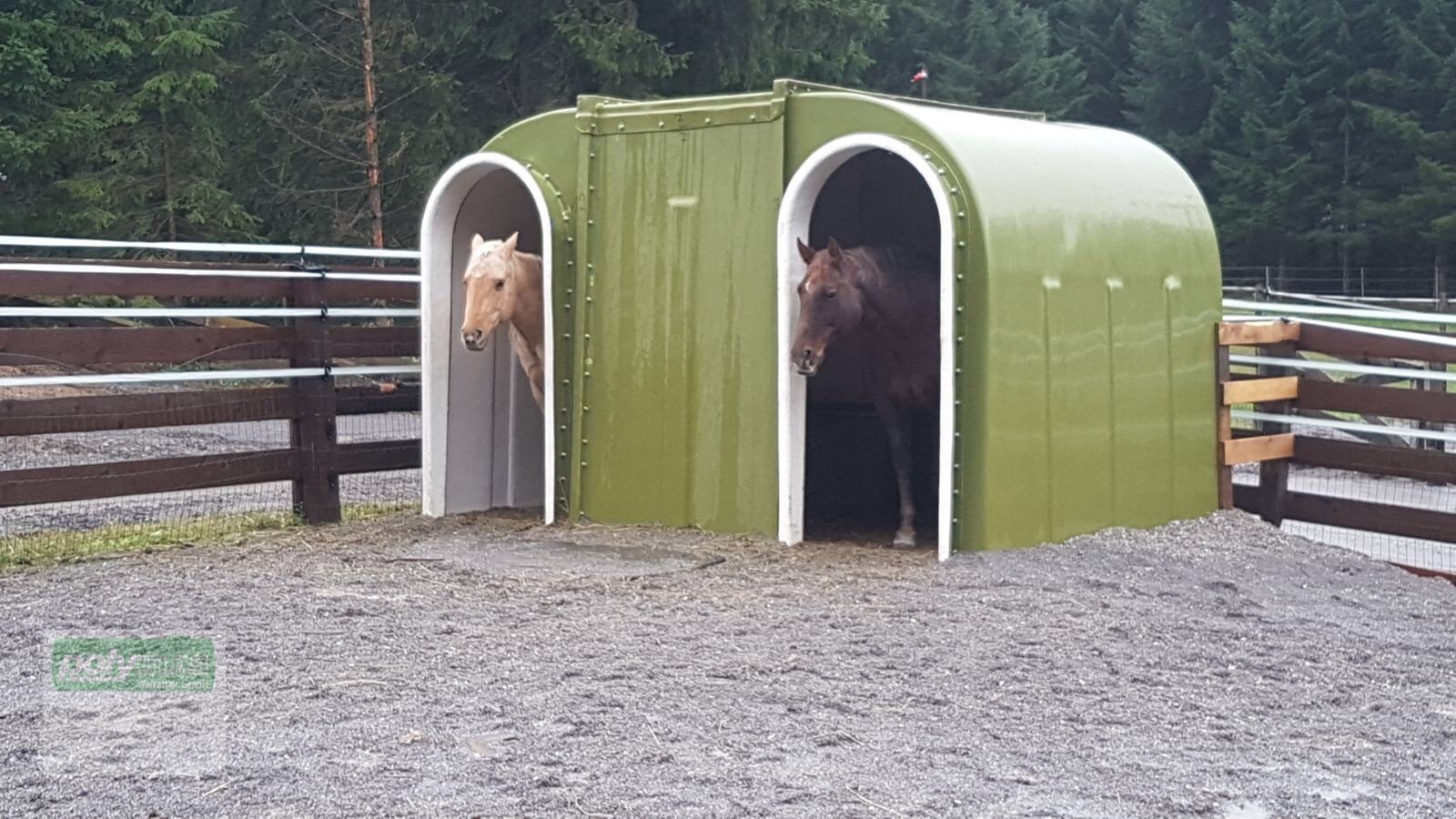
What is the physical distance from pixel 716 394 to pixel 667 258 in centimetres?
83

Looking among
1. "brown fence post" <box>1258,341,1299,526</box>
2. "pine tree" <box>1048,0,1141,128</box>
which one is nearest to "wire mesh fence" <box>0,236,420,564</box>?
"brown fence post" <box>1258,341,1299,526</box>

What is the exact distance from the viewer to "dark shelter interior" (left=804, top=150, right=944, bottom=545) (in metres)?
10.2

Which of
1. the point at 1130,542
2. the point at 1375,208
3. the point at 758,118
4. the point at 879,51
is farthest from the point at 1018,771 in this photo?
the point at 879,51

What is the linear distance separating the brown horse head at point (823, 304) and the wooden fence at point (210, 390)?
106 inches

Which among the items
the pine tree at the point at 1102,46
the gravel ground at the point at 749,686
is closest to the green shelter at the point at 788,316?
the gravel ground at the point at 749,686

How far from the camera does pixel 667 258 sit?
8.91 m

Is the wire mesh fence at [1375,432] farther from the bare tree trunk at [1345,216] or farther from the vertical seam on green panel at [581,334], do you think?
the bare tree trunk at [1345,216]

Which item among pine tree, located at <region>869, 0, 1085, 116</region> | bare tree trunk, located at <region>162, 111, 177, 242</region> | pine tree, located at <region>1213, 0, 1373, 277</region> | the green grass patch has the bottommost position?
the green grass patch

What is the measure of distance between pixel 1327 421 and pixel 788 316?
349 cm

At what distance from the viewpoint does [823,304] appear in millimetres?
8109

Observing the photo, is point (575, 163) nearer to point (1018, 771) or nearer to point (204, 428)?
point (1018, 771)

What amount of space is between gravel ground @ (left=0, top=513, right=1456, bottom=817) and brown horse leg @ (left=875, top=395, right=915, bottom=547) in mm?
406

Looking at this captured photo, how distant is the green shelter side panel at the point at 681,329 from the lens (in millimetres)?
8562

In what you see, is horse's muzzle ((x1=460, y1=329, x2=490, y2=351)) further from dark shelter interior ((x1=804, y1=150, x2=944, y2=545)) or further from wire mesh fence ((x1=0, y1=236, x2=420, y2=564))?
dark shelter interior ((x1=804, y1=150, x2=944, y2=545))
